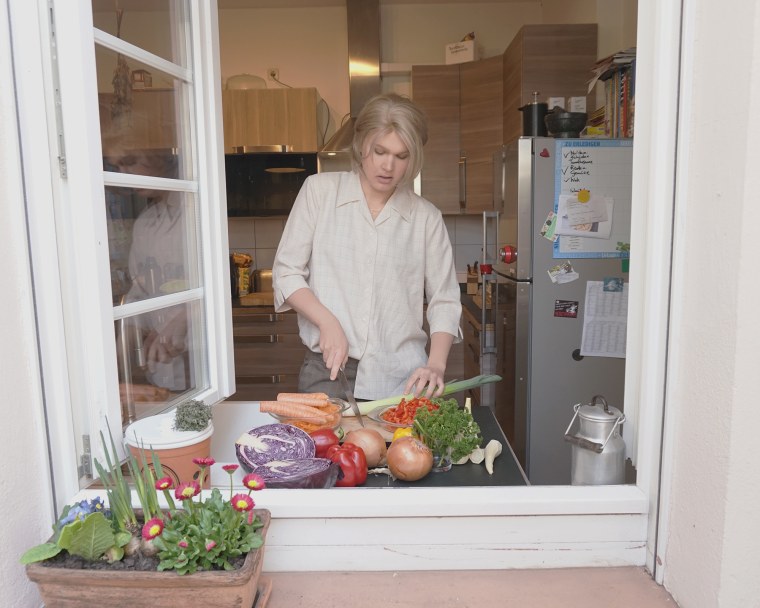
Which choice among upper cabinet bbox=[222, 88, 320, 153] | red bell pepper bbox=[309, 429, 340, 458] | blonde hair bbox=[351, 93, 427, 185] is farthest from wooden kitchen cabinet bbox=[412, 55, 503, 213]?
red bell pepper bbox=[309, 429, 340, 458]

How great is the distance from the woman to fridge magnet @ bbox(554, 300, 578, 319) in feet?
2.85

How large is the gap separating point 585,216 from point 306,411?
1.62 metres

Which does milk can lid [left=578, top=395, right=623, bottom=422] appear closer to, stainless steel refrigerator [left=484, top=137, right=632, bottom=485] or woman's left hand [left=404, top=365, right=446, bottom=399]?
woman's left hand [left=404, top=365, right=446, bottom=399]

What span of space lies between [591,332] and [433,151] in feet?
6.33

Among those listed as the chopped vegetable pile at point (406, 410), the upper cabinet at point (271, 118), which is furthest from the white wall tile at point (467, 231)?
the chopped vegetable pile at point (406, 410)

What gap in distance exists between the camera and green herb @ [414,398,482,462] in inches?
52.1

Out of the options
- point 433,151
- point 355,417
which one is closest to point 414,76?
point 433,151

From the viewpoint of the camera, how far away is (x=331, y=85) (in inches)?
177

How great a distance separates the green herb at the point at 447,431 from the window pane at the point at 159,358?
48cm

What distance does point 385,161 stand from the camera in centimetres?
177

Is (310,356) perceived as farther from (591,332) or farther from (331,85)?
(331,85)

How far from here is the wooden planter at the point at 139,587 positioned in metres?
0.80

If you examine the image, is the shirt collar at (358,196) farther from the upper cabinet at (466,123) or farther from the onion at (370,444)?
the upper cabinet at (466,123)

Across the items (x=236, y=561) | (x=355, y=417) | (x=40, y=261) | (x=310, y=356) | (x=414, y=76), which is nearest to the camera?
(x=236, y=561)
